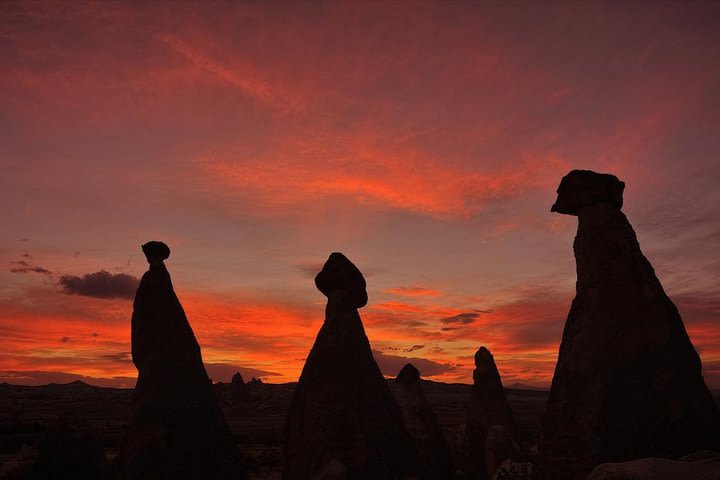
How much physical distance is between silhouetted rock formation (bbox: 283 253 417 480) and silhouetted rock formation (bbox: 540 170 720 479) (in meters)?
3.90

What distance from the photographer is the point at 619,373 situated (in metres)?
10.4

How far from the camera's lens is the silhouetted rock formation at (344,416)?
12891mm

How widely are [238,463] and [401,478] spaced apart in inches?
158

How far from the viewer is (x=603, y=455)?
33.2ft

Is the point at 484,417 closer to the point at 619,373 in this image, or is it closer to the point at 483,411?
the point at 483,411

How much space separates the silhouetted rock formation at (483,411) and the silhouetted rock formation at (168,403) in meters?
9.70

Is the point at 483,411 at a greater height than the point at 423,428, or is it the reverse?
the point at 483,411

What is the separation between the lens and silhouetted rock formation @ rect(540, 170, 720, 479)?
1006cm

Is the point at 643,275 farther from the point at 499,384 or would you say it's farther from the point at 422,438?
the point at 499,384

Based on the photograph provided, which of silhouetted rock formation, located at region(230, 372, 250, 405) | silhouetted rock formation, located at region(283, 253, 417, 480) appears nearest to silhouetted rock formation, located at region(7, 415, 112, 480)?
silhouetted rock formation, located at region(283, 253, 417, 480)

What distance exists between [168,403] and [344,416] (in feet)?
13.5

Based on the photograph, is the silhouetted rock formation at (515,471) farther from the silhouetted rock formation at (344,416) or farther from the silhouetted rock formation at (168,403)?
the silhouetted rock formation at (168,403)

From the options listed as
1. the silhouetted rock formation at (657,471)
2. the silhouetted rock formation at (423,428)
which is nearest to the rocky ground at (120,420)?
the silhouetted rock formation at (423,428)

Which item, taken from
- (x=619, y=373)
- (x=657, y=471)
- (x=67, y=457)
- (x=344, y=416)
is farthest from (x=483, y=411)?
(x=657, y=471)
